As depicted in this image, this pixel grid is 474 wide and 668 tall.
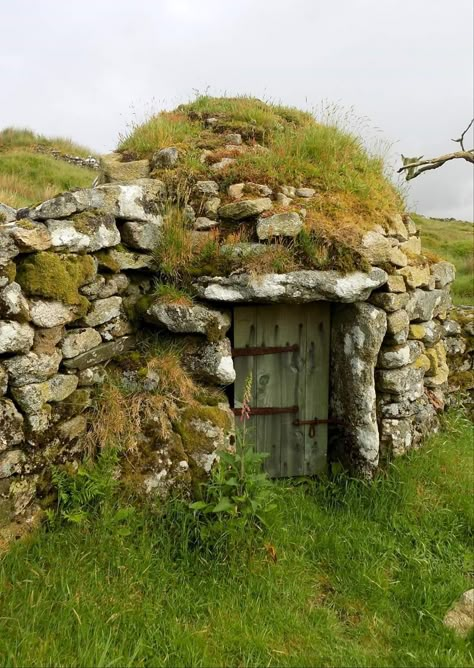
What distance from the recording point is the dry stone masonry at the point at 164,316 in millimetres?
3213

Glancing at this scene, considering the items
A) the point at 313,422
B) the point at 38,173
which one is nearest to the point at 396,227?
the point at 313,422

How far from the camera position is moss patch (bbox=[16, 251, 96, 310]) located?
325 cm

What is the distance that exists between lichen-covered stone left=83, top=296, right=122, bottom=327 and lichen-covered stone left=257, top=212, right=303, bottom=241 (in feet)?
4.52

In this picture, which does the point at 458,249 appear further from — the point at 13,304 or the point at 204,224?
the point at 13,304

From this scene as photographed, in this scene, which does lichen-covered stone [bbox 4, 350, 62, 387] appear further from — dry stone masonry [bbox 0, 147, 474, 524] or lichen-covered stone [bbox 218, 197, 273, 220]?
lichen-covered stone [bbox 218, 197, 273, 220]

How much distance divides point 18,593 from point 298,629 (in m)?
1.70

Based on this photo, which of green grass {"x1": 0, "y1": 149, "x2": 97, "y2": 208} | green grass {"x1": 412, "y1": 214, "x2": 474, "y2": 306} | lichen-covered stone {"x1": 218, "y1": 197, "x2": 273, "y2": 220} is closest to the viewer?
lichen-covered stone {"x1": 218, "y1": 197, "x2": 273, "y2": 220}

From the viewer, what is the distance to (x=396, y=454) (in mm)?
4750

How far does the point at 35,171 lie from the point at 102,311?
8535 mm

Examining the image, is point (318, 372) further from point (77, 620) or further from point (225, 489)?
point (77, 620)

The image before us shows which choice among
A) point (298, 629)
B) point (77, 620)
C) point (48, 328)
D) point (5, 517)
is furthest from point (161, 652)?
point (48, 328)

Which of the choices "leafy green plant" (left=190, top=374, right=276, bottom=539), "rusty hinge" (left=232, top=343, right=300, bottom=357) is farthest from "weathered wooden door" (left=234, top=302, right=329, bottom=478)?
"leafy green plant" (left=190, top=374, right=276, bottom=539)

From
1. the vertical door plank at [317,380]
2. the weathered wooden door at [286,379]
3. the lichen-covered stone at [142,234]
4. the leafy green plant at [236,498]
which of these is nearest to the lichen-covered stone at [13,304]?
the lichen-covered stone at [142,234]

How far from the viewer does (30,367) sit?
3184 millimetres
